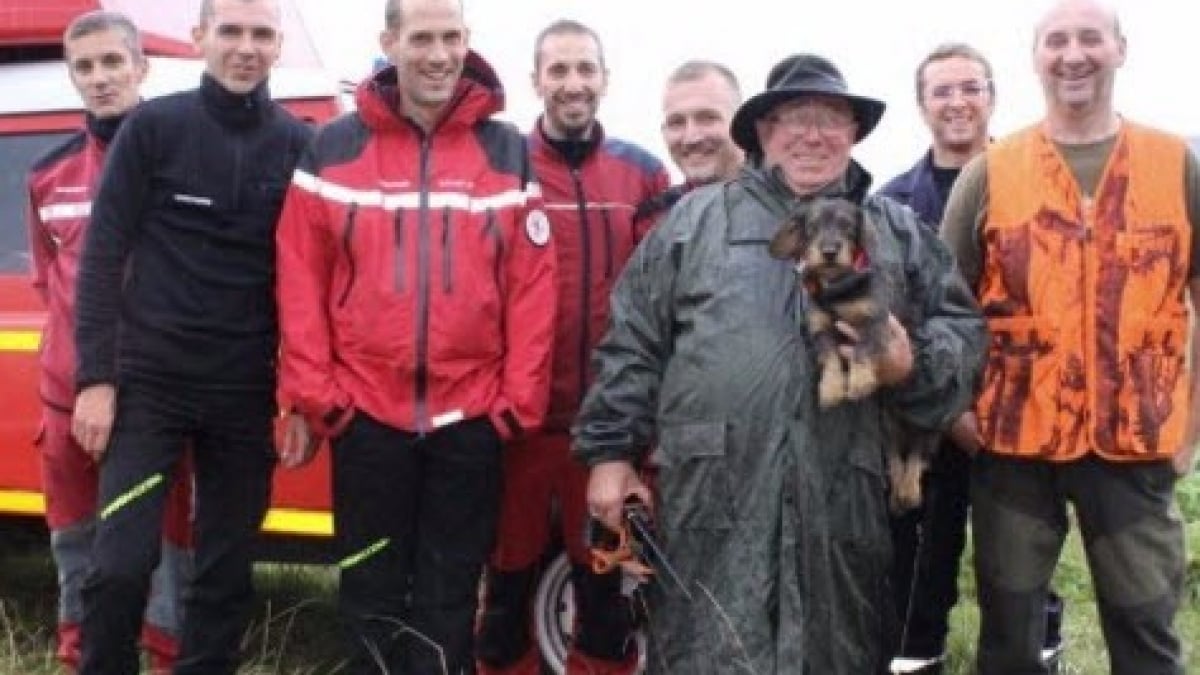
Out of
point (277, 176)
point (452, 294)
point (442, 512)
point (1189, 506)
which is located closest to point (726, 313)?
point (452, 294)

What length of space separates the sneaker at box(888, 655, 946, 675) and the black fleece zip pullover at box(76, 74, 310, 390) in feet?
7.82

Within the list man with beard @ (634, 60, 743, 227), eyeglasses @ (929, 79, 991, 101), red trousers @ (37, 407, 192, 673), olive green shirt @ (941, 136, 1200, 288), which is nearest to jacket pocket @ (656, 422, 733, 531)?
olive green shirt @ (941, 136, 1200, 288)

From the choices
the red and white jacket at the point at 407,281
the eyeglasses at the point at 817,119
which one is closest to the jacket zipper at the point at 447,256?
the red and white jacket at the point at 407,281

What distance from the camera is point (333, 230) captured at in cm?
361

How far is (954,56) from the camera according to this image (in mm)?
4715

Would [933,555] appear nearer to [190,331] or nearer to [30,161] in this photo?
[190,331]

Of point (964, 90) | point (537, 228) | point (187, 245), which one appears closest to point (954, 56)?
point (964, 90)

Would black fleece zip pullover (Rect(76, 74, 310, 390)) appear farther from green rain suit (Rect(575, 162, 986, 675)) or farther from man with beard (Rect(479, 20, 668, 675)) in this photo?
green rain suit (Rect(575, 162, 986, 675))

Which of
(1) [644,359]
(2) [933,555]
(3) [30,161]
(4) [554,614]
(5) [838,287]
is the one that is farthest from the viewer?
(3) [30,161]

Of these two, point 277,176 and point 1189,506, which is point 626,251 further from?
point 1189,506

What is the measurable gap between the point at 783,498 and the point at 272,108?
186cm

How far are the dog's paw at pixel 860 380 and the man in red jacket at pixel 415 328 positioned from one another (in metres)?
0.91

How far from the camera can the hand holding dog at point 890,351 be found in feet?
10.4

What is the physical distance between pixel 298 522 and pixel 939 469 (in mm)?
2206
